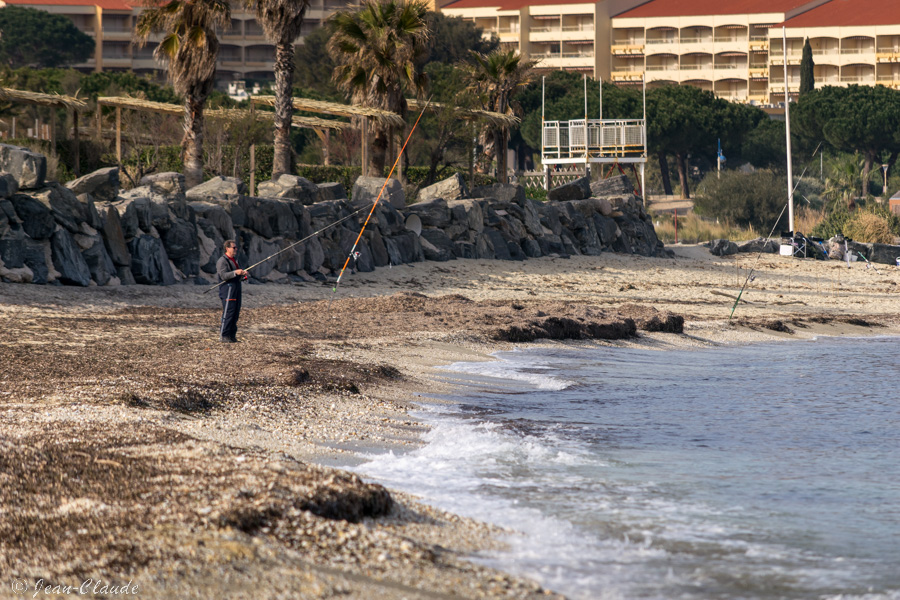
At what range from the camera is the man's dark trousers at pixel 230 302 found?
1099 centimetres

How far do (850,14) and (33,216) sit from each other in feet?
268

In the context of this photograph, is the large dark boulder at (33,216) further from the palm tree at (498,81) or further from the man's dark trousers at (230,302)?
the palm tree at (498,81)

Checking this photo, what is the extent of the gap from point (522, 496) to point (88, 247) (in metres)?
12.1

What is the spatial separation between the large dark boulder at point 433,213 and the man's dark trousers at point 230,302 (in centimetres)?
1429

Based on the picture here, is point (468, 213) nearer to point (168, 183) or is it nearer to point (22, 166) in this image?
point (168, 183)

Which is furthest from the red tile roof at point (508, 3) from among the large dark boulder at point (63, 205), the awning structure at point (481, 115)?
the large dark boulder at point (63, 205)

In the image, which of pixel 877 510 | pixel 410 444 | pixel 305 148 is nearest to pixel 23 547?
pixel 410 444

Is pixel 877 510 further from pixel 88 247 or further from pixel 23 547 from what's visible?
pixel 88 247

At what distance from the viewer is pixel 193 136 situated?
24.6 meters

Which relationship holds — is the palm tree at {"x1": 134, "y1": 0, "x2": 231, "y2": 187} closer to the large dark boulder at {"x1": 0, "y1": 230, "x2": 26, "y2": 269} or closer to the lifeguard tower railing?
the large dark boulder at {"x1": 0, "y1": 230, "x2": 26, "y2": 269}

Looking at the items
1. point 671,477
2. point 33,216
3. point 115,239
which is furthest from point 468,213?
point 671,477

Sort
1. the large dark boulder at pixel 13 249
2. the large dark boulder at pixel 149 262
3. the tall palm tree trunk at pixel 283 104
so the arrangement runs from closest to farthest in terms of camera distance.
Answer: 1. the large dark boulder at pixel 13 249
2. the large dark boulder at pixel 149 262
3. the tall palm tree trunk at pixel 283 104

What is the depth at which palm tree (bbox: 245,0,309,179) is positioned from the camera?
25078mm

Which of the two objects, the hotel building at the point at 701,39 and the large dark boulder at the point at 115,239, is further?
the hotel building at the point at 701,39
